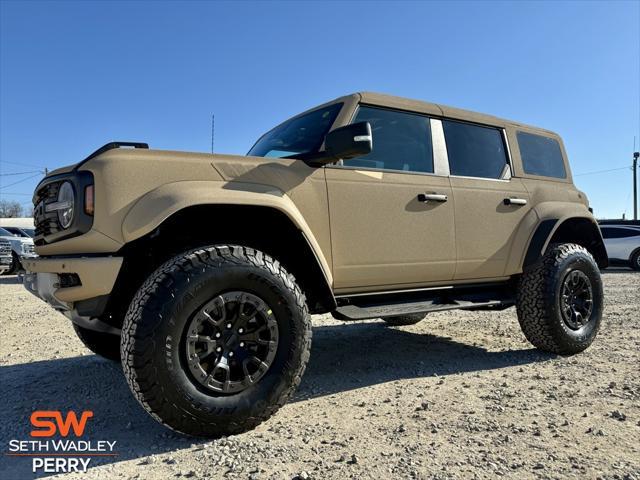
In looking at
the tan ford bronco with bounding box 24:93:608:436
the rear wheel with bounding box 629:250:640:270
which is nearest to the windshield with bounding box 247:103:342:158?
the tan ford bronco with bounding box 24:93:608:436

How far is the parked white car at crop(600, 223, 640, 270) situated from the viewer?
557 inches

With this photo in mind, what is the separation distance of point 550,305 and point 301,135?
8.52ft

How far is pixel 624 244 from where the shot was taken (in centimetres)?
1433

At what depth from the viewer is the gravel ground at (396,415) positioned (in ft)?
6.68

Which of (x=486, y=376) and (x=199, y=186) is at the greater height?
(x=199, y=186)

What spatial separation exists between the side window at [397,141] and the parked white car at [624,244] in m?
13.2

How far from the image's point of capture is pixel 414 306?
11.0 feet

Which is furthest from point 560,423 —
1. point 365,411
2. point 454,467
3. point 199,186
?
point 199,186

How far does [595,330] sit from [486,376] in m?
1.55

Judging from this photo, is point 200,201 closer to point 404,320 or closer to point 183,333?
point 183,333

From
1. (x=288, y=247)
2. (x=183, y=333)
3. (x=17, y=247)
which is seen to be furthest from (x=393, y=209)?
(x=17, y=247)

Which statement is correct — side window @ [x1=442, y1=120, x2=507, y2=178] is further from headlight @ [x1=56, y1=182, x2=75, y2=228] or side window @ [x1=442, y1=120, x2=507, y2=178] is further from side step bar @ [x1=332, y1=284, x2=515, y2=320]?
headlight @ [x1=56, y1=182, x2=75, y2=228]

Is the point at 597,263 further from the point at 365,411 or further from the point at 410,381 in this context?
the point at 365,411

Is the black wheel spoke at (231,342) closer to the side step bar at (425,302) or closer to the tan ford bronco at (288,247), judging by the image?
the tan ford bronco at (288,247)
